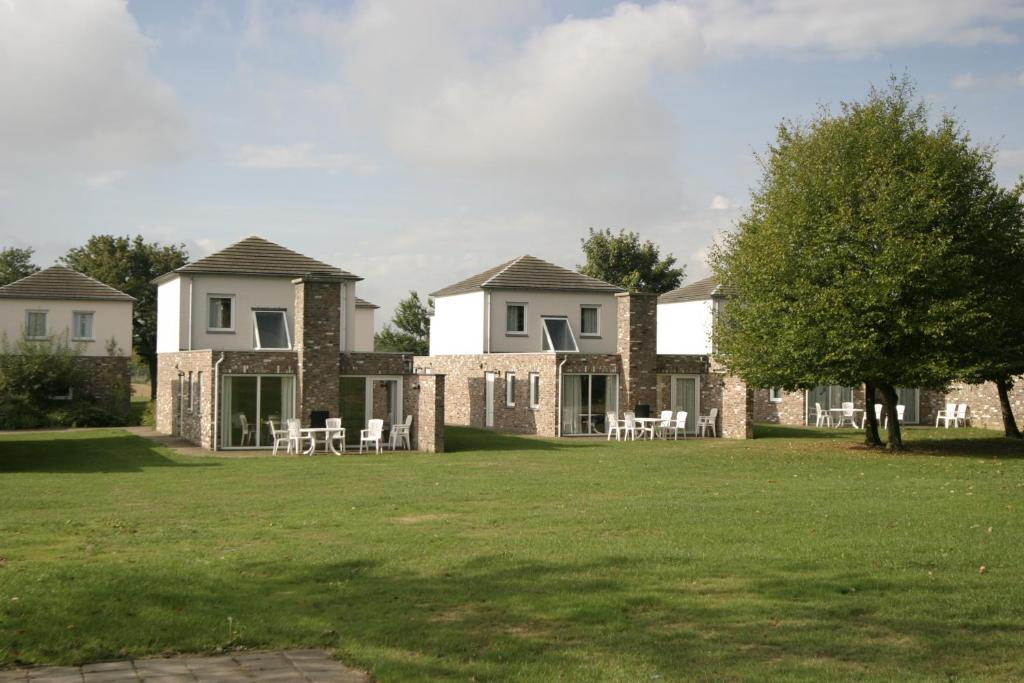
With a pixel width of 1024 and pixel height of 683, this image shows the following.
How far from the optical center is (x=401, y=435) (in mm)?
30375

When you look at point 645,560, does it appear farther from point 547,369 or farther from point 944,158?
point 547,369

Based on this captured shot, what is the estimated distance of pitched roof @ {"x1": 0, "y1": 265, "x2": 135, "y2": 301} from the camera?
150 feet

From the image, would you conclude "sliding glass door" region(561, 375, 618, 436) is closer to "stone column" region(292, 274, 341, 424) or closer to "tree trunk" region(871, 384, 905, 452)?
"stone column" region(292, 274, 341, 424)

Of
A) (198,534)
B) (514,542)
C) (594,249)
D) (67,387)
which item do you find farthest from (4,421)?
(594,249)

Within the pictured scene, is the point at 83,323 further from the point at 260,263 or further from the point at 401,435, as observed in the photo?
the point at 401,435

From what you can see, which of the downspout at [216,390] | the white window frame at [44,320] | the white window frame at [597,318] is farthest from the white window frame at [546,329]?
the white window frame at [44,320]

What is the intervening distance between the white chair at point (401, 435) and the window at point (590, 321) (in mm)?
14903

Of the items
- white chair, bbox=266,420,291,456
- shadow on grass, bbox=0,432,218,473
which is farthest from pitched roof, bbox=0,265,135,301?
white chair, bbox=266,420,291,456

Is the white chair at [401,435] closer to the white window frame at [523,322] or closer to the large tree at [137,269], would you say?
the white window frame at [523,322]

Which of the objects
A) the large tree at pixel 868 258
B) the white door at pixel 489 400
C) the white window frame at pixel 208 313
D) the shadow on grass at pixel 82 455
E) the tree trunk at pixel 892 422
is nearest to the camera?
the shadow on grass at pixel 82 455

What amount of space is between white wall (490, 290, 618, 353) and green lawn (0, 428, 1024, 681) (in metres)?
23.1

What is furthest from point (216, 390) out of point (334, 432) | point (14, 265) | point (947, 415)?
point (14, 265)

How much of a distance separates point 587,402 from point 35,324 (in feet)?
80.3

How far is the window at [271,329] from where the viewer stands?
120 ft
